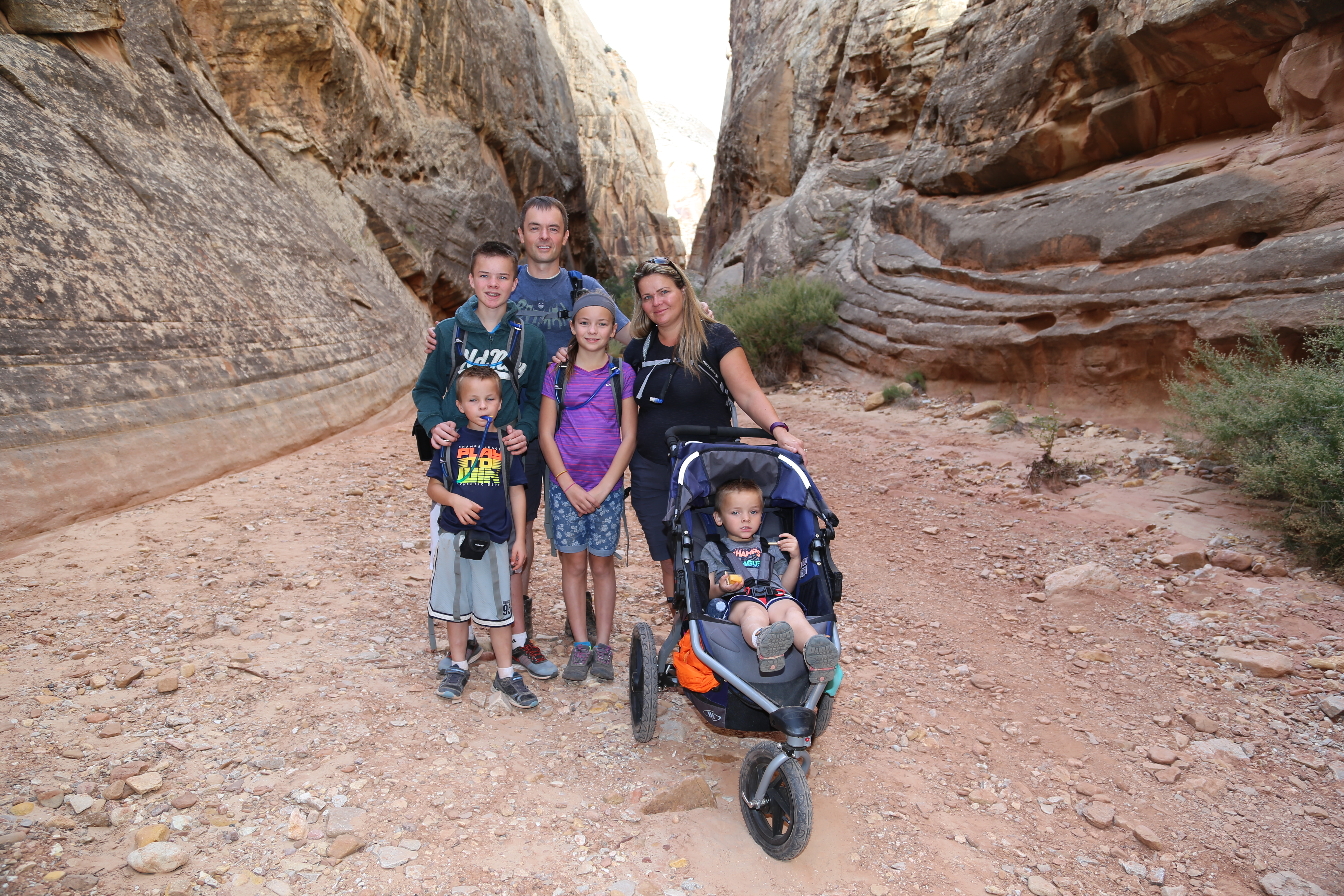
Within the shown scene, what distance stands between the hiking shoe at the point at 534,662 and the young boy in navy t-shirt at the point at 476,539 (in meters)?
0.23

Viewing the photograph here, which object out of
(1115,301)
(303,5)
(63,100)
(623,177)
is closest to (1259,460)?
(1115,301)

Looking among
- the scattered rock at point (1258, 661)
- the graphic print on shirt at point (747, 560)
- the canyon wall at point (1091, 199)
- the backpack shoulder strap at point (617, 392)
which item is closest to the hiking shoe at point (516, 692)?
the graphic print on shirt at point (747, 560)

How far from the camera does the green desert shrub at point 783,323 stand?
12828mm

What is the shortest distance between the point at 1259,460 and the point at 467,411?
205 inches

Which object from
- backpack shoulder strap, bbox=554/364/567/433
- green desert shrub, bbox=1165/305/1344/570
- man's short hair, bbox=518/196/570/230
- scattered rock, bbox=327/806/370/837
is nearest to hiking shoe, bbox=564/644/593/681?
backpack shoulder strap, bbox=554/364/567/433

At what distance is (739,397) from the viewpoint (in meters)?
3.48

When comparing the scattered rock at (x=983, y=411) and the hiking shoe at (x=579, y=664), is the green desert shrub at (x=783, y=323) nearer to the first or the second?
the scattered rock at (x=983, y=411)

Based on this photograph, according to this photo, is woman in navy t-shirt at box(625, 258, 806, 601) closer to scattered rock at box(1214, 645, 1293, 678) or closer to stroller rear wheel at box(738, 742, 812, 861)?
stroller rear wheel at box(738, 742, 812, 861)

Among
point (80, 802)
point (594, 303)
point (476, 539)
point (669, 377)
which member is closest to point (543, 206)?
point (594, 303)

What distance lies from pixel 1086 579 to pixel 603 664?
313 cm

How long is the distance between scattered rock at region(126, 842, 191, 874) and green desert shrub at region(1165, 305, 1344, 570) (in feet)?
18.6

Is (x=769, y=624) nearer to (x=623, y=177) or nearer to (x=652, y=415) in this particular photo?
(x=652, y=415)

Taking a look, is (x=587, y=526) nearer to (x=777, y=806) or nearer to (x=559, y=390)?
(x=559, y=390)

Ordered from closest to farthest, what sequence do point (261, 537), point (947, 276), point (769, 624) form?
1. point (769, 624)
2. point (261, 537)
3. point (947, 276)
